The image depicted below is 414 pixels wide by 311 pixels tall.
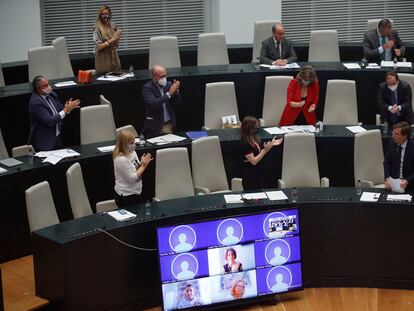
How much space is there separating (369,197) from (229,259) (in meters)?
1.63

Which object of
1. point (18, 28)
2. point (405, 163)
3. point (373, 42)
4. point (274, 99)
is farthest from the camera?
point (18, 28)

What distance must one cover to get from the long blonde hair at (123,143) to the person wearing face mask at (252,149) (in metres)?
1.50

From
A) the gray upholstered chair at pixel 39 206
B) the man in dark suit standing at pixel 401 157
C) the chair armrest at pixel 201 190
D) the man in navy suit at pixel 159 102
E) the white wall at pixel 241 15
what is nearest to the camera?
the gray upholstered chair at pixel 39 206

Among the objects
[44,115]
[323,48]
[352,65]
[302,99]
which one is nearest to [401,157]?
[302,99]

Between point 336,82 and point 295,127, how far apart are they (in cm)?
109

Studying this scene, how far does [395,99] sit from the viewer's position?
11883 millimetres

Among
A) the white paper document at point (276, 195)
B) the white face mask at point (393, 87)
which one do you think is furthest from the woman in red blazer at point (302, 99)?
the white paper document at point (276, 195)

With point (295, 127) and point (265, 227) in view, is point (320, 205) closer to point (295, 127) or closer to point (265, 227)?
point (265, 227)

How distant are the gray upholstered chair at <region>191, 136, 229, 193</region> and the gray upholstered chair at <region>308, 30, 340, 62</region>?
398 cm

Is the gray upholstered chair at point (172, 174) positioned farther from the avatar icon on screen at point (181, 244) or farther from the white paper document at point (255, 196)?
the avatar icon on screen at point (181, 244)

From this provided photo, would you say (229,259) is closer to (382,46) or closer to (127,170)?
(127,170)

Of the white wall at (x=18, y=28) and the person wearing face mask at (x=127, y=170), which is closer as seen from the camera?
the person wearing face mask at (x=127, y=170)

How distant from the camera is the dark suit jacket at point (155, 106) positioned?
11.6m

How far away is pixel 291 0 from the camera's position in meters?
17.4
